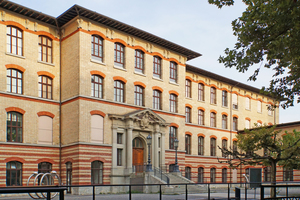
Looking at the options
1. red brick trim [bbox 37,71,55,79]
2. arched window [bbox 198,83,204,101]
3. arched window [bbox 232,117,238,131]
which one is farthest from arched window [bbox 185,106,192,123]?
red brick trim [bbox 37,71,55,79]

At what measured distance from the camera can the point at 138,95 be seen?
32.8m

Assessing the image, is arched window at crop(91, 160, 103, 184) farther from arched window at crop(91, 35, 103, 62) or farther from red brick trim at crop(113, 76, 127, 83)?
arched window at crop(91, 35, 103, 62)

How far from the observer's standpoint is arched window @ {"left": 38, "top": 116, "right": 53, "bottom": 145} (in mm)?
28234

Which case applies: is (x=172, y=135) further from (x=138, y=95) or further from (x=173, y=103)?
(x=138, y=95)

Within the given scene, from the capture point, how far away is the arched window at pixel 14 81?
2698cm

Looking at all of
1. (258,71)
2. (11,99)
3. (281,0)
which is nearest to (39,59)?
(11,99)

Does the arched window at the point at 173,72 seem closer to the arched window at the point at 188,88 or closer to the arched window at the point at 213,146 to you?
the arched window at the point at 188,88

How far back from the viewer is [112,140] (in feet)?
98.2

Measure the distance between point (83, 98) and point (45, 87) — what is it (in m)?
3.43

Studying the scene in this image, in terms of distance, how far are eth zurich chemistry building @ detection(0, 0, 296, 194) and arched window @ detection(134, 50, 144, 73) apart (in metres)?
0.09

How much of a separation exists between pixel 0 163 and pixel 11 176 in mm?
1310

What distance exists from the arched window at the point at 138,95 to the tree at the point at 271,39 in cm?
1845

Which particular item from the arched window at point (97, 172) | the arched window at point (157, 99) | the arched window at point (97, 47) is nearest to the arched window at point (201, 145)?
the arched window at point (157, 99)

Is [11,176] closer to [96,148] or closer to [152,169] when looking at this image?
[96,148]
